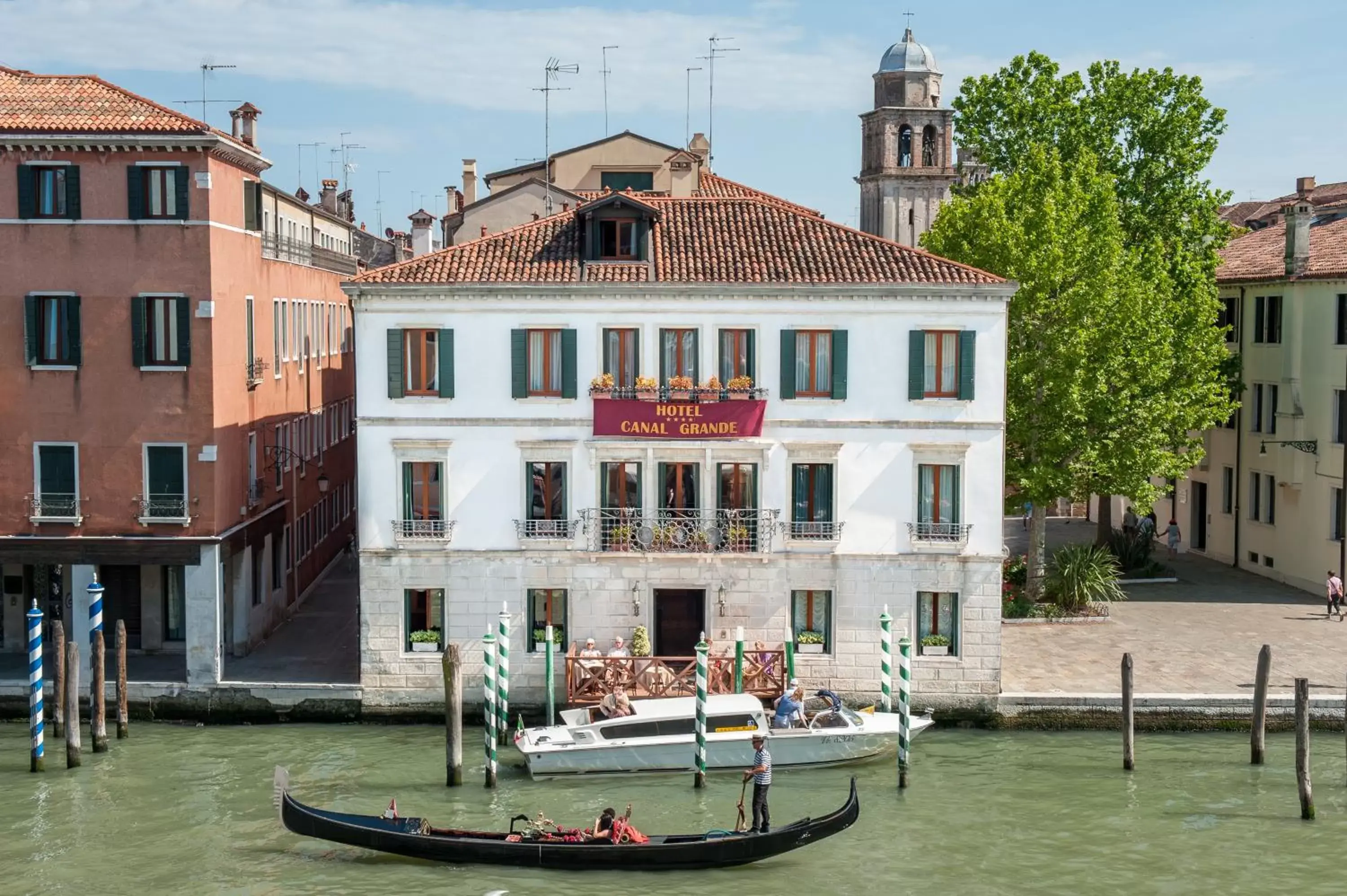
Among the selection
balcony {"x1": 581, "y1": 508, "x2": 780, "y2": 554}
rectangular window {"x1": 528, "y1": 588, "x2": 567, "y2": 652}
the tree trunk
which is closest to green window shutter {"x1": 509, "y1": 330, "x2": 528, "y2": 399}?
balcony {"x1": 581, "y1": 508, "x2": 780, "y2": 554}

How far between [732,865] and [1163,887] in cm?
659

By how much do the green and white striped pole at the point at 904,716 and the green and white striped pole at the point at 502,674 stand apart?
7.43 meters

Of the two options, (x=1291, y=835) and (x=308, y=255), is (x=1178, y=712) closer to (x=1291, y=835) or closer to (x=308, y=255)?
(x=1291, y=835)

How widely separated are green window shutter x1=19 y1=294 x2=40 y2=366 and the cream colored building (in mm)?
30631

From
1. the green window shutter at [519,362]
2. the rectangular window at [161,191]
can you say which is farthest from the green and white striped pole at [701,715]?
the rectangular window at [161,191]

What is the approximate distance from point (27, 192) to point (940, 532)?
19787mm

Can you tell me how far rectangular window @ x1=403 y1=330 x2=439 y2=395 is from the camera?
32688 mm

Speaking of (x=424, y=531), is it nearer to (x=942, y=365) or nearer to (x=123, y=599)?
(x=123, y=599)

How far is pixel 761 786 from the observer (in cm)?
2642

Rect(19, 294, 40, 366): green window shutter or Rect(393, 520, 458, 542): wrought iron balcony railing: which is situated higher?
Rect(19, 294, 40, 366): green window shutter

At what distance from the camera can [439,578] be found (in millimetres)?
33000

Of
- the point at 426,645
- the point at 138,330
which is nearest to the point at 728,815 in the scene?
the point at 426,645

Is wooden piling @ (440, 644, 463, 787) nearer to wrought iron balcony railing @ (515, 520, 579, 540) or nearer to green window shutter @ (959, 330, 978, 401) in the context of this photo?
wrought iron balcony railing @ (515, 520, 579, 540)

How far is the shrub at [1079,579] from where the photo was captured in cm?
4019
